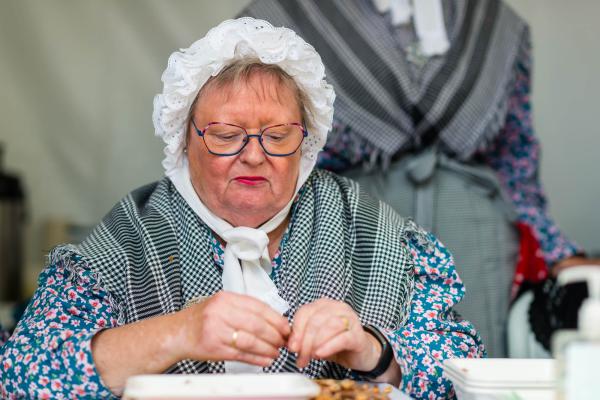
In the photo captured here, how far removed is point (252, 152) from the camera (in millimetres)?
1767

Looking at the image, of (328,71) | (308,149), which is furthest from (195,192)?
(328,71)

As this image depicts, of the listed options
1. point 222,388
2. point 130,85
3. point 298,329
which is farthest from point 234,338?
point 130,85

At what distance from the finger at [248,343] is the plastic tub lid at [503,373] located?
302 millimetres

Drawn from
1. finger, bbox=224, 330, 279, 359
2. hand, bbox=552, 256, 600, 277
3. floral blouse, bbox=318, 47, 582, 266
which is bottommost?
finger, bbox=224, 330, 279, 359

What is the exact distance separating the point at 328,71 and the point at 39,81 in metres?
1.39

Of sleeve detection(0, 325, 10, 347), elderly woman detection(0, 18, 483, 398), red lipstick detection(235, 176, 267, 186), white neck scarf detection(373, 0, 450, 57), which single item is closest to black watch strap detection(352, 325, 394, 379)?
elderly woman detection(0, 18, 483, 398)

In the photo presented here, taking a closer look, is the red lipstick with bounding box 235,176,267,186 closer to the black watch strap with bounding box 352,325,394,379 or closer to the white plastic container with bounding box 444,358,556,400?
the black watch strap with bounding box 352,325,394,379

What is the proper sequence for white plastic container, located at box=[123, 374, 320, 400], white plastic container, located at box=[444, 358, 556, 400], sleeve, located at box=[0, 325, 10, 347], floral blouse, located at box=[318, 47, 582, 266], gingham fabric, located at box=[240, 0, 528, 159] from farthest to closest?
1. floral blouse, located at box=[318, 47, 582, 266]
2. gingham fabric, located at box=[240, 0, 528, 159]
3. sleeve, located at box=[0, 325, 10, 347]
4. white plastic container, located at box=[444, 358, 556, 400]
5. white plastic container, located at box=[123, 374, 320, 400]

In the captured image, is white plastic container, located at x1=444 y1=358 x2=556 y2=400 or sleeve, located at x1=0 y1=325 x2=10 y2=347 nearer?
white plastic container, located at x1=444 y1=358 x2=556 y2=400

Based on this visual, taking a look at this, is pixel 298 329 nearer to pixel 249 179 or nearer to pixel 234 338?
pixel 234 338

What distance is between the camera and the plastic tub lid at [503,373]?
1.25m

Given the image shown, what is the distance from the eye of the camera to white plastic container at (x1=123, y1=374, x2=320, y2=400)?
1088 millimetres

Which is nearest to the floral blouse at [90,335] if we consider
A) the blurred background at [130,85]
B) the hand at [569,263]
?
the hand at [569,263]

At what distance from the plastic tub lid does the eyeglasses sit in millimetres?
651
